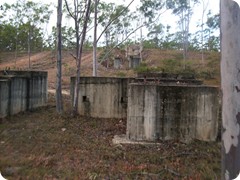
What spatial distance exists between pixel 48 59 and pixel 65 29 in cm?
1103

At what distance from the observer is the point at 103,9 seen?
17.2 meters

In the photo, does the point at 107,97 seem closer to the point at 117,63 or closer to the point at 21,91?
the point at 21,91

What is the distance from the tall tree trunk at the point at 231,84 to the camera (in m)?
2.37

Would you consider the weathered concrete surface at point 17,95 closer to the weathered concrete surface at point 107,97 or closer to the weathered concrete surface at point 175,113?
the weathered concrete surface at point 107,97

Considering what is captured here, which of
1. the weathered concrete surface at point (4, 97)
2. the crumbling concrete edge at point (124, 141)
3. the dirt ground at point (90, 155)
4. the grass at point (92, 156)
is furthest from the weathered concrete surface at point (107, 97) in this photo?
the weathered concrete surface at point (4, 97)

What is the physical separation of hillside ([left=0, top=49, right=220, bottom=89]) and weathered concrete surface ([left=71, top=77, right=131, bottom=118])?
9.19 metres

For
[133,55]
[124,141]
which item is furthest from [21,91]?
[133,55]

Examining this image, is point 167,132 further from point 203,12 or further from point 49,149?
point 203,12

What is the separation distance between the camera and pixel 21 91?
10.6 metres

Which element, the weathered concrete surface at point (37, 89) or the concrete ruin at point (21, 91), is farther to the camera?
the weathered concrete surface at point (37, 89)

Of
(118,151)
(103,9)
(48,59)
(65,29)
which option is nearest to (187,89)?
(118,151)

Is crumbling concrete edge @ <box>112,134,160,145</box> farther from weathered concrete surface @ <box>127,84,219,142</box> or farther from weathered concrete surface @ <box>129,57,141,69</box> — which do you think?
weathered concrete surface @ <box>129,57,141,69</box>

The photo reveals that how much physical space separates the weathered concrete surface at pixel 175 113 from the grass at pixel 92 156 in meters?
0.29

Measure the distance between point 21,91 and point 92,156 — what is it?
5614 mm
